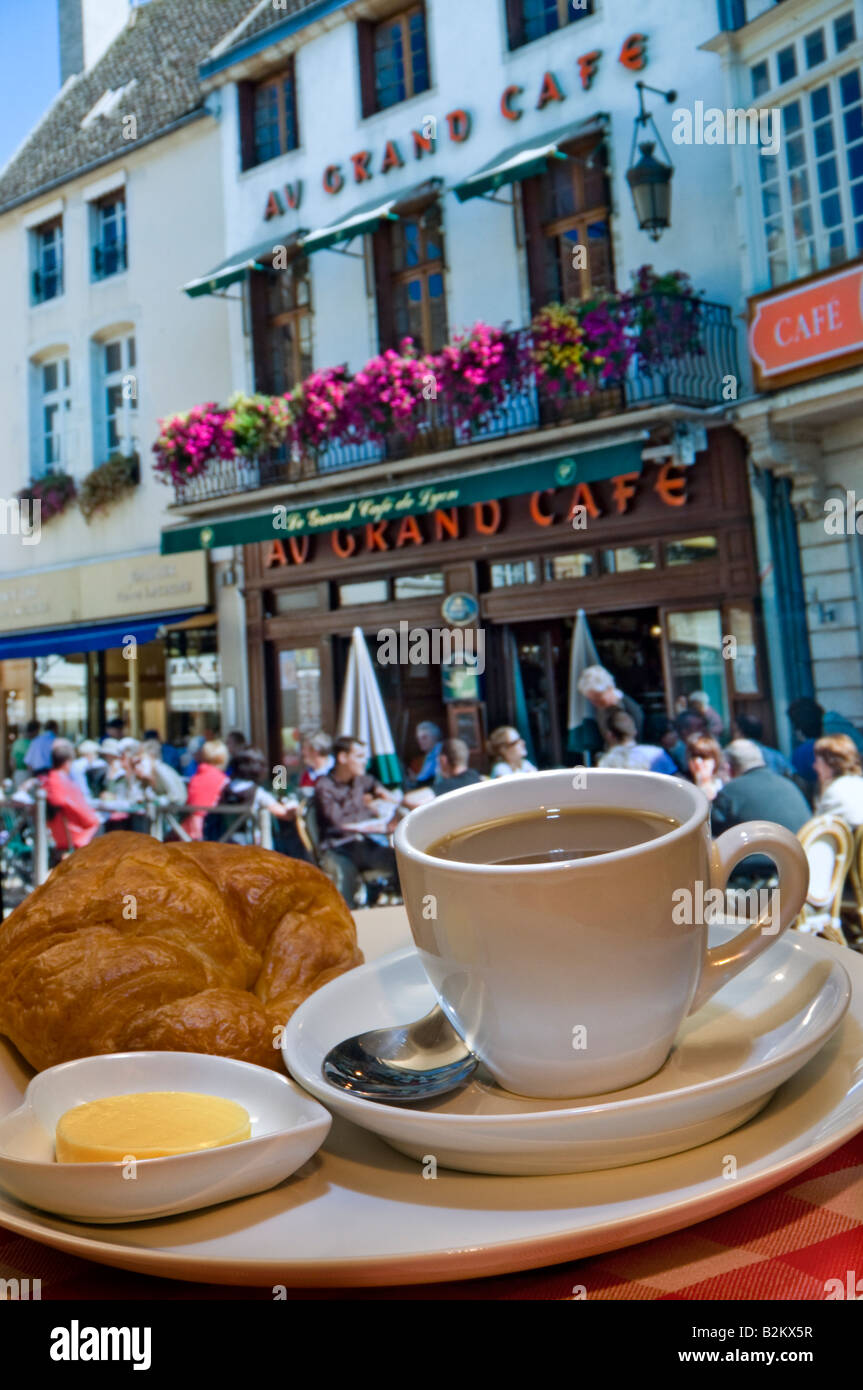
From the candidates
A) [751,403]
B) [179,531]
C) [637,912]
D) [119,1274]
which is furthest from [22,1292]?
[179,531]

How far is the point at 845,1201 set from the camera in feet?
0.57

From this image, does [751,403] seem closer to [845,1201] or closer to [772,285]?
[772,285]

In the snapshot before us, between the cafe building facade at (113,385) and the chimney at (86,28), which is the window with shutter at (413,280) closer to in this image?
the cafe building facade at (113,385)

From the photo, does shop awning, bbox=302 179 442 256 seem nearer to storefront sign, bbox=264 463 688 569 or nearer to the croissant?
storefront sign, bbox=264 463 688 569

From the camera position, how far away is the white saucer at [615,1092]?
16 cm

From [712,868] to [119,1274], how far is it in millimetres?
134

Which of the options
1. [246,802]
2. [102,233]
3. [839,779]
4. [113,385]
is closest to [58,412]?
[113,385]

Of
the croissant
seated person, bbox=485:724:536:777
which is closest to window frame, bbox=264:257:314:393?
seated person, bbox=485:724:536:777

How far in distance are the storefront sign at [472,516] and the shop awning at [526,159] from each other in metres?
0.41

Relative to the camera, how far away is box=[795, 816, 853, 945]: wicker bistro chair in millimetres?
1123

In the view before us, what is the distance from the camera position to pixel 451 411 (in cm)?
154

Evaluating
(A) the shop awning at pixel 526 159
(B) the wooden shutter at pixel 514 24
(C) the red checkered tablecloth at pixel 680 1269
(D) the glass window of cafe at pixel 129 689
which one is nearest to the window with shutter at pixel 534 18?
(B) the wooden shutter at pixel 514 24

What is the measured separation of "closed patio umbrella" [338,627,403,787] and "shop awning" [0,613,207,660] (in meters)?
0.35

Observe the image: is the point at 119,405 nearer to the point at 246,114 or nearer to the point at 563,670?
the point at 246,114
